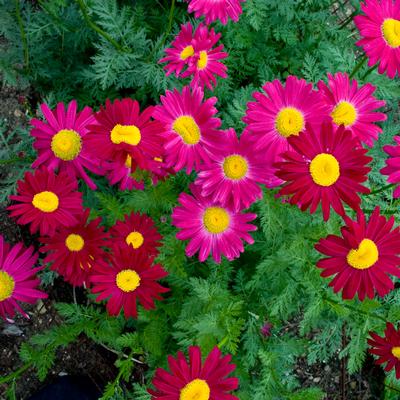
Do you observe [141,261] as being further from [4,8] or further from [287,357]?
[4,8]

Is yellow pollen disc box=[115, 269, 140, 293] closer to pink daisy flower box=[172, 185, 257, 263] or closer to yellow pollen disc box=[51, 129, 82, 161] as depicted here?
pink daisy flower box=[172, 185, 257, 263]

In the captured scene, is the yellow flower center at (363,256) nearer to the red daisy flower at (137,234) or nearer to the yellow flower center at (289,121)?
the yellow flower center at (289,121)

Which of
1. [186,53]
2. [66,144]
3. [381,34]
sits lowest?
[66,144]

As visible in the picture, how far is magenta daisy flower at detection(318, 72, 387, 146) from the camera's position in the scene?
166cm

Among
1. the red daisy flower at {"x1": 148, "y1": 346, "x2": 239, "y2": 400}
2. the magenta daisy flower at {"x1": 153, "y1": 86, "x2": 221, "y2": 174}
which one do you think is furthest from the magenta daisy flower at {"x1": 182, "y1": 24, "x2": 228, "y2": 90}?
the red daisy flower at {"x1": 148, "y1": 346, "x2": 239, "y2": 400}

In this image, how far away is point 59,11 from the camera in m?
2.46

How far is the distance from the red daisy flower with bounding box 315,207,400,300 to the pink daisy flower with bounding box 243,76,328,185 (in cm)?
32

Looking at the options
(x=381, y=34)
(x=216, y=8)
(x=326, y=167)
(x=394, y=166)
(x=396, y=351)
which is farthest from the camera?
(x=216, y=8)

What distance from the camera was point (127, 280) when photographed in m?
1.61

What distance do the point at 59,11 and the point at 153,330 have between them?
1657 millimetres

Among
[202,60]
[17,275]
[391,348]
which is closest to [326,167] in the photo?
[391,348]

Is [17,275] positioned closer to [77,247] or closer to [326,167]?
[77,247]

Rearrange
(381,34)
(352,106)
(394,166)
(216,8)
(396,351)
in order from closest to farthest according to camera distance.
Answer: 1. (394,166)
2. (396,351)
3. (352,106)
4. (381,34)
5. (216,8)

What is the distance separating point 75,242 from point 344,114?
104 cm
